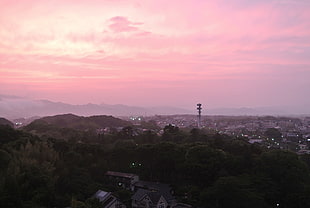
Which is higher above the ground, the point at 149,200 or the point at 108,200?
the point at 108,200

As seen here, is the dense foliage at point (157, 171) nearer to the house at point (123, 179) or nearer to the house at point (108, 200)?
the house at point (123, 179)

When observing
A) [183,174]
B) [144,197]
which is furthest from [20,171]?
[183,174]

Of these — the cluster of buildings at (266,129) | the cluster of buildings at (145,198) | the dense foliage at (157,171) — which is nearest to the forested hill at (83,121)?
the cluster of buildings at (266,129)

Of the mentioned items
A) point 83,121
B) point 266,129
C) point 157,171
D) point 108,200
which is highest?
point 83,121

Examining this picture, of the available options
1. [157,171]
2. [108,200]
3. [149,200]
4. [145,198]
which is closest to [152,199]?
[149,200]

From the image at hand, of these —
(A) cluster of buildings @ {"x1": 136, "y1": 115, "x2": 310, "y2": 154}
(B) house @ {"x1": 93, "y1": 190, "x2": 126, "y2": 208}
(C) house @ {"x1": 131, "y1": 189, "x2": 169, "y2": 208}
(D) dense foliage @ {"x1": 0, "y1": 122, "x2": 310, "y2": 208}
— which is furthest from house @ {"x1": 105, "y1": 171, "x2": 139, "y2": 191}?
(A) cluster of buildings @ {"x1": 136, "y1": 115, "x2": 310, "y2": 154}

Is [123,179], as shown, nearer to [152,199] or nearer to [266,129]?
[152,199]
